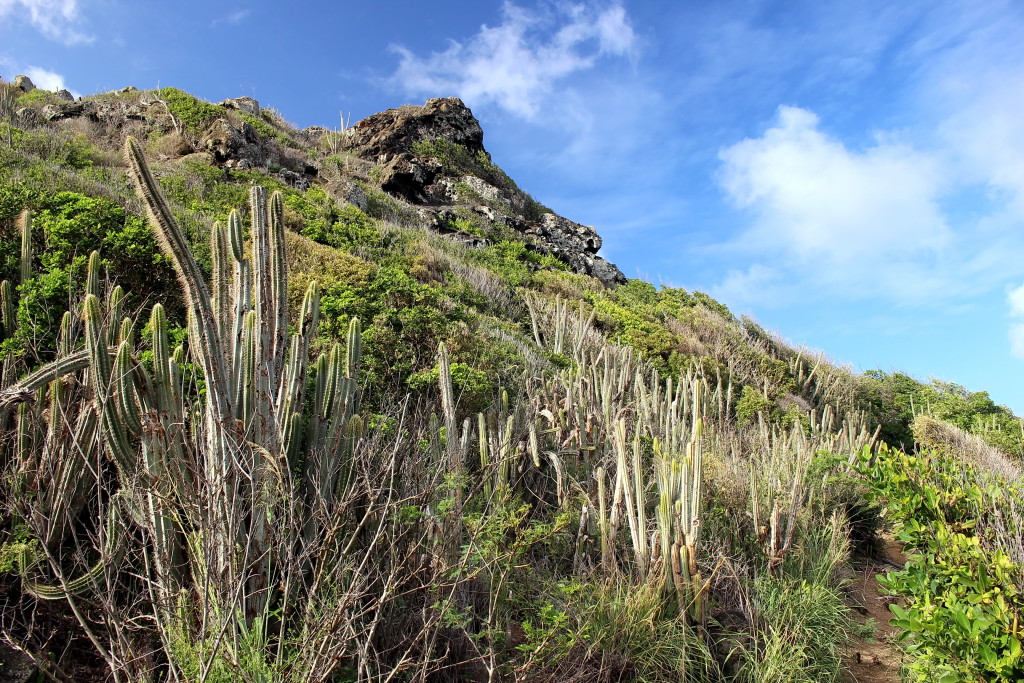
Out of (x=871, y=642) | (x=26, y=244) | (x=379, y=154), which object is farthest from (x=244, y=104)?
(x=871, y=642)

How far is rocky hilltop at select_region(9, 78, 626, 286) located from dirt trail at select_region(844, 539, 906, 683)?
1455 centimetres

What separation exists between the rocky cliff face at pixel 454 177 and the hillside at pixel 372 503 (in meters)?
13.0

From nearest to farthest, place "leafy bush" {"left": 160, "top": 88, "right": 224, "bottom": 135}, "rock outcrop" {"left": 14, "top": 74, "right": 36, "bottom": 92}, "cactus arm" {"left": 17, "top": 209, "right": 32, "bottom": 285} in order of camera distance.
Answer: "cactus arm" {"left": 17, "top": 209, "right": 32, "bottom": 285}, "leafy bush" {"left": 160, "top": 88, "right": 224, "bottom": 135}, "rock outcrop" {"left": 14, "top": 74, "right": 36, "bottom": 92}

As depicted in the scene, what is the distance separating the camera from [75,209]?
756cm

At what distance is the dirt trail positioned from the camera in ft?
16.9

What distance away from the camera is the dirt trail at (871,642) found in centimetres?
516

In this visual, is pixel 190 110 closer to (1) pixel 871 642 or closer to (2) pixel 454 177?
(2) pixel 454 177

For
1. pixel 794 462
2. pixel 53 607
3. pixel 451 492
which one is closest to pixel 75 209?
pixel 53 607

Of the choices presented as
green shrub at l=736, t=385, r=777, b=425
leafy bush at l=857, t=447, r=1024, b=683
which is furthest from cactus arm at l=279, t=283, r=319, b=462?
green shrub at l=736, t=385, r=777, b=425

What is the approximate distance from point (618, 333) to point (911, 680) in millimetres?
10242

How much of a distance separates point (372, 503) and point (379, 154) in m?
24.4

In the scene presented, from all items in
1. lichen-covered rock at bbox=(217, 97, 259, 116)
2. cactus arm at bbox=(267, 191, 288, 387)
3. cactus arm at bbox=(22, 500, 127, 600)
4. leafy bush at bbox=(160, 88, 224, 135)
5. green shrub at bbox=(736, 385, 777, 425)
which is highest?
lichen-covered rock at bbox=(217, 97, 259, 116)

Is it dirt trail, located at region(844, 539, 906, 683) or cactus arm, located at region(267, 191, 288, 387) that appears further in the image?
dirt trail, located at region(844, 539, 906, 683)

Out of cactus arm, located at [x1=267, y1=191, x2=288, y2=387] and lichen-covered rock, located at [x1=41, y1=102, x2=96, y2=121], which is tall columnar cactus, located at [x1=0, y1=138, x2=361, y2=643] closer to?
cactus arm, located at [x1=267, y1=191, x2=288, y2=387]
